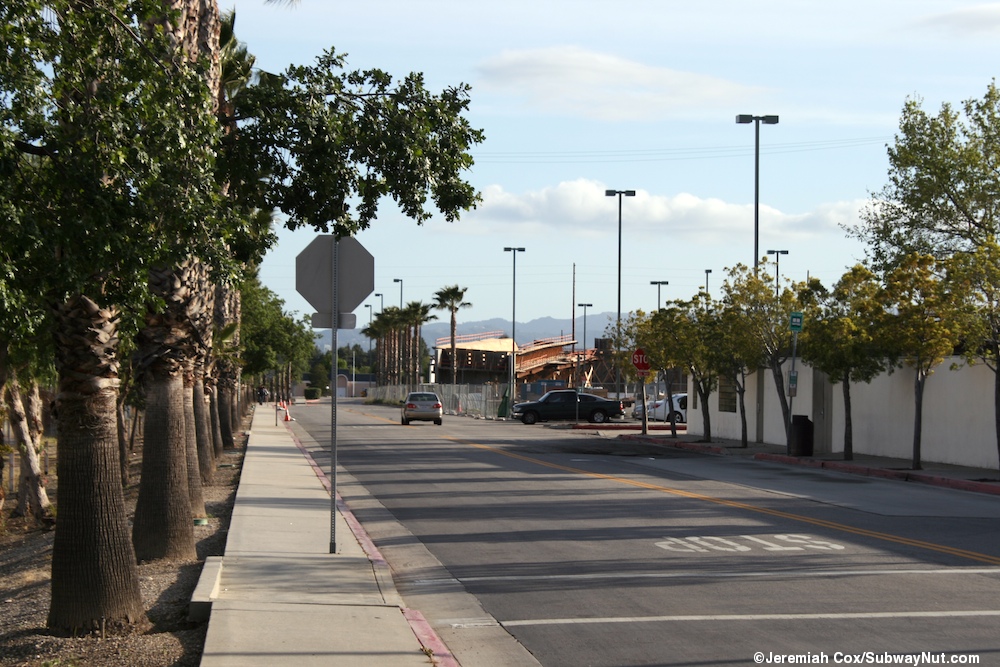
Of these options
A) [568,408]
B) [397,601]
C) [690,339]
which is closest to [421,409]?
[568,408]

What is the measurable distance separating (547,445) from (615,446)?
212 cm

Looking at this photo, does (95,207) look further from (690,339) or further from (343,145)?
(690,339)

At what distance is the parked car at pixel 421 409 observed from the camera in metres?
49.0

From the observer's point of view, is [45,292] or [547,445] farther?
[547,445]

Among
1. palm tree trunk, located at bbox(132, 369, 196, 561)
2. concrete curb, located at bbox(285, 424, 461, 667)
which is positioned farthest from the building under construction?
palm tree trunk, located at bbox(132, 369, 196, 561)

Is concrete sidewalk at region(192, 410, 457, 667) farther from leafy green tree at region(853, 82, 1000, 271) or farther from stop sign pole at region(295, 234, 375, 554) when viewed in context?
leafy green tree at region(853, 82, 1000, 271)

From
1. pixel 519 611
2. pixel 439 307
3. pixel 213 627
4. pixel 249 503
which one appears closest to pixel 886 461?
pixel 249 503

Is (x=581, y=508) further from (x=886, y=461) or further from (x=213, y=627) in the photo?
(x=886, y=461)

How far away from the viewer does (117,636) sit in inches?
316

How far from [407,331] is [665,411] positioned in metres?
54.2

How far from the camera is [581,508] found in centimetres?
1677

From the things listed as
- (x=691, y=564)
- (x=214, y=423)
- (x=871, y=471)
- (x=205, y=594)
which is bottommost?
(x=871, y=471)

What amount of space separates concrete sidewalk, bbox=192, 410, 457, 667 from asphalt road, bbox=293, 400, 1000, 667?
0.43 metres

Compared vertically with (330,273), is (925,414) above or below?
below
